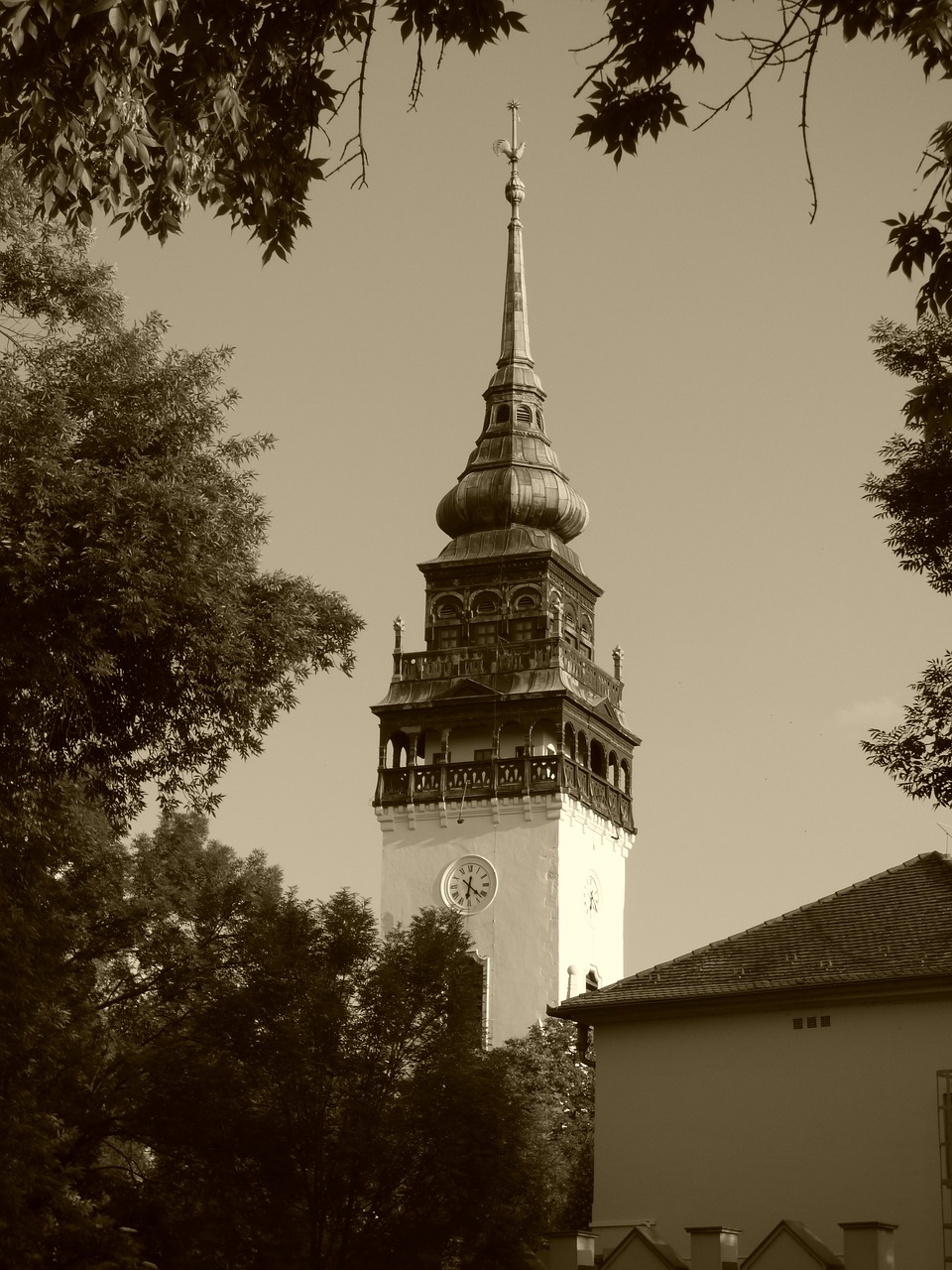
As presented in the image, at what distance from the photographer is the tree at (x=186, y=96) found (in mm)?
9070

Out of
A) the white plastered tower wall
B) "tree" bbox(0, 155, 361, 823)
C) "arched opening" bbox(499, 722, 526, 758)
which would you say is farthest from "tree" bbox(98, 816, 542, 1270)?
"arched opening" bbox(499, 722, 526, 758)

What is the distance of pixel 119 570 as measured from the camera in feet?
61.4

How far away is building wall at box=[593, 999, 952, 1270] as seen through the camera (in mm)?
27984

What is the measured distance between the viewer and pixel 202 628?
19.9 meters

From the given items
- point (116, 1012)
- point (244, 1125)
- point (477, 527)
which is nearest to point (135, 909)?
point (116, 1012)

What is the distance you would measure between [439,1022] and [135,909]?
892cm

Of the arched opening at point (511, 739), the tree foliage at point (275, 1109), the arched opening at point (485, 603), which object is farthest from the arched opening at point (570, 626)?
the tree foliage at point (275, 1109)

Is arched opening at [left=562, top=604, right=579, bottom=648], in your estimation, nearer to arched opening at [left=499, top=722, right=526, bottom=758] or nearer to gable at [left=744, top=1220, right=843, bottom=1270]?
arched opening at [left=499, top=722, right=526, bottom=758]

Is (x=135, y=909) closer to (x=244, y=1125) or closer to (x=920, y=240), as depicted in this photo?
(x=244, y=1125)

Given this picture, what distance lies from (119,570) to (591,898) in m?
50.5

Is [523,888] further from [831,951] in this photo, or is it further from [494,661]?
[831,951]

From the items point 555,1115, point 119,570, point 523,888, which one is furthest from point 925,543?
point 523,888

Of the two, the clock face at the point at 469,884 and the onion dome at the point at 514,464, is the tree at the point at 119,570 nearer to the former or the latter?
the clock face at the point at 469,884

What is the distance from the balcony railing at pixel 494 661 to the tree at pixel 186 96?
57.5 m
